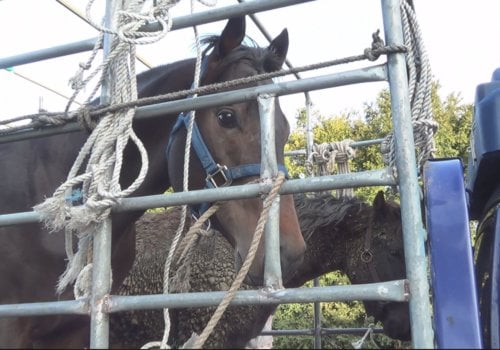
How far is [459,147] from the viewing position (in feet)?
31.5

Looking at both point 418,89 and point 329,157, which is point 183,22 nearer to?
point 418,89

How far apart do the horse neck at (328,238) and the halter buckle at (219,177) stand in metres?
2.15

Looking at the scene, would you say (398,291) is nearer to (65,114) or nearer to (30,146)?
(65,114)

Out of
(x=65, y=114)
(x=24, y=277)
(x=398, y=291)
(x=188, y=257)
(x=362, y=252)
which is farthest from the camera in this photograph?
(x=362, y=252)

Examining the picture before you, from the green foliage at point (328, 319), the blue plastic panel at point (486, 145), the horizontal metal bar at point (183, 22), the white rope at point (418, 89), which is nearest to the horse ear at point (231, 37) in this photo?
the horizontal metal bar at point (183, 22)

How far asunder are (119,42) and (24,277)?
1.10 meters

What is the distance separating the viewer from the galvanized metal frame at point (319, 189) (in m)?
1.02

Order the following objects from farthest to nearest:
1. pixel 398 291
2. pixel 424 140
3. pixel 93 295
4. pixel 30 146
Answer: pixel 30 146 → pixel 424 140 → pixel 93 295 → pixel 398 291

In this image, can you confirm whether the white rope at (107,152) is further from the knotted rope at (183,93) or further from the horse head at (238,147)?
the horse head at (238,147)

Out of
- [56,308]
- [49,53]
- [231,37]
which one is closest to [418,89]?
[231,37]

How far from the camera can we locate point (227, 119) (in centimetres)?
183

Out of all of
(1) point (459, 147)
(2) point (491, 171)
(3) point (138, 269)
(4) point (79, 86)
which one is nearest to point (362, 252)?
(3) point (138, 269)

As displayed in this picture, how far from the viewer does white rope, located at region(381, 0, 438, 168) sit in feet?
4.21

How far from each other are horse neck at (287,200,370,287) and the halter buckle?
84.6 inches
